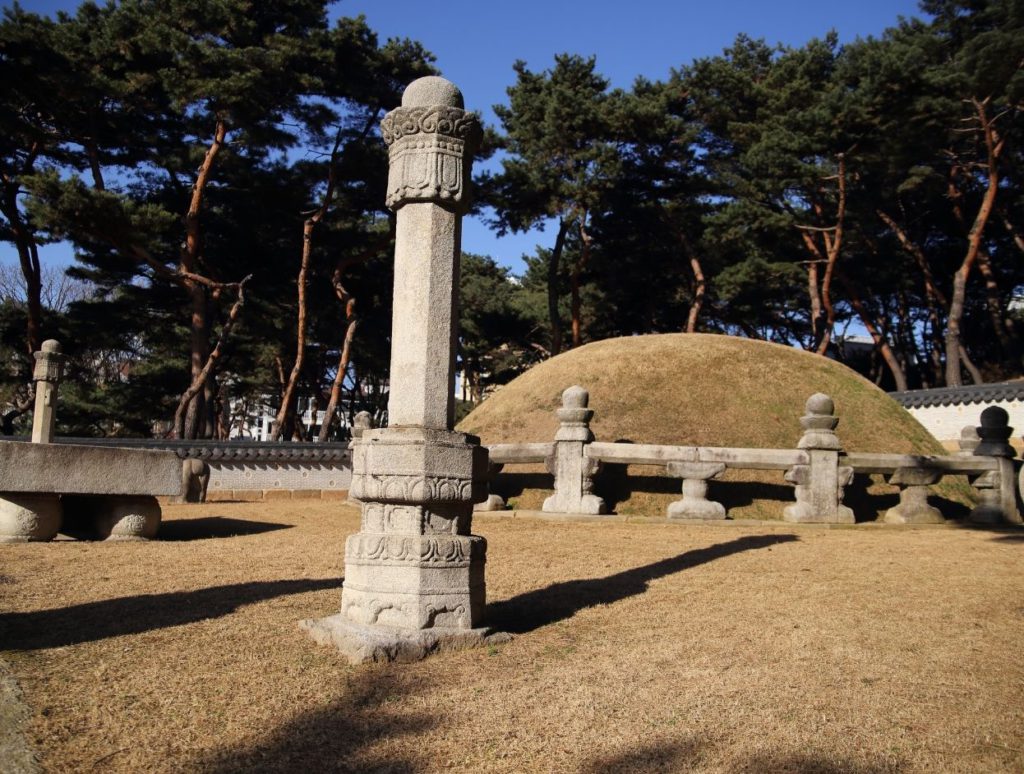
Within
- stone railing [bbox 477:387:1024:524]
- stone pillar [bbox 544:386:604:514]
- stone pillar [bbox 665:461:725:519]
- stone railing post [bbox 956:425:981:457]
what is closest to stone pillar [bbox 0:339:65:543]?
stone railing [bbox 477:387:1024:524]

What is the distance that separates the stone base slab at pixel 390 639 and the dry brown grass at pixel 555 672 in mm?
87

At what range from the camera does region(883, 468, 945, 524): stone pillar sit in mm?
10617

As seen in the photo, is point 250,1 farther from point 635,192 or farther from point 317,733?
point 317,733

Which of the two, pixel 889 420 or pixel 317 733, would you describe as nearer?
pixel 317 733

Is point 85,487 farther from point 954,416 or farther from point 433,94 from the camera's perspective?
point 954,416

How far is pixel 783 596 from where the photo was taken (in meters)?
5.71

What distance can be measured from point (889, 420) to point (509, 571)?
896 cm

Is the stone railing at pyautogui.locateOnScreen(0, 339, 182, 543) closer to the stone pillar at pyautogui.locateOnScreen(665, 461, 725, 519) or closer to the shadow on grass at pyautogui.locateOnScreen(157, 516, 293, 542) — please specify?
the shadow on grass at pyautogui.locateOnScreen(157, 516, 293, 542)

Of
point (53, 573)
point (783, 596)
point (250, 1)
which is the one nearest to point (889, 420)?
point (783, 596)

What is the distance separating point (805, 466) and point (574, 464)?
3.04 meters

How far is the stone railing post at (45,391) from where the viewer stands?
30.7ft

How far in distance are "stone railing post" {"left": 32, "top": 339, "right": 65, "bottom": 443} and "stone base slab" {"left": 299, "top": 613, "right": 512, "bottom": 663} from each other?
21.6ft

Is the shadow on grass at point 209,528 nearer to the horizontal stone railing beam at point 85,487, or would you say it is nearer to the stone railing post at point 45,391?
the horizontal stone railing beam at point 85,487

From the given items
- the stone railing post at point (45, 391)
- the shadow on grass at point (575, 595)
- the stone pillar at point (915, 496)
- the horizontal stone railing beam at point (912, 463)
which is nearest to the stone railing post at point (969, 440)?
the horizontal stone railing beam at point (912, 463)
